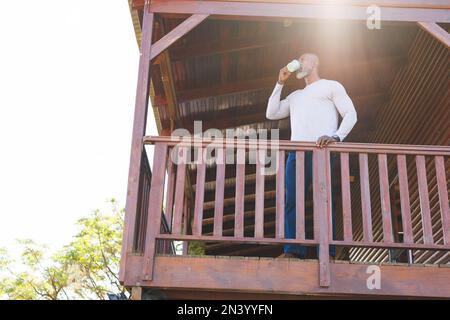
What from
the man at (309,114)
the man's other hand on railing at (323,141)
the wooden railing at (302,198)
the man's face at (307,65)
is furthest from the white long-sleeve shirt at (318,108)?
the wooden railing at (302,198)

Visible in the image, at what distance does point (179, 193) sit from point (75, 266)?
19178mm

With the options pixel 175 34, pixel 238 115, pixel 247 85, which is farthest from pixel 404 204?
pixel 238 115

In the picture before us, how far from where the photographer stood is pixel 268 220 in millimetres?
12914

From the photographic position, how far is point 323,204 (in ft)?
16.2

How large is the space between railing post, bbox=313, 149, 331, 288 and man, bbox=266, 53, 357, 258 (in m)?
0.16

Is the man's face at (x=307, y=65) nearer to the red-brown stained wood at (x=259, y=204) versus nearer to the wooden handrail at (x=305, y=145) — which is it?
the wooden handrail at (x=305, y=145)

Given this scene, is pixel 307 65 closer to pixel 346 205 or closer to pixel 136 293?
pixel 346 205

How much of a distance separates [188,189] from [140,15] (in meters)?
3.75

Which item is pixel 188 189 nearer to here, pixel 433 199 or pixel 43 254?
pixel 433 199

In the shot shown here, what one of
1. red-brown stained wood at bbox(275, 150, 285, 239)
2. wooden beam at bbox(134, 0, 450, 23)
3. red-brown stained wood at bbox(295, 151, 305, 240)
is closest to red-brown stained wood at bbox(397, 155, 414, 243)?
red-brown stained wood at bbox(295, 151, 305, 240)

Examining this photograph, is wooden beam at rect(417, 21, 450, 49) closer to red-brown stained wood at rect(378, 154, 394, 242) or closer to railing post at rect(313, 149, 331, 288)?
red-brown stained wood at rect(378, 154, 394, 242)

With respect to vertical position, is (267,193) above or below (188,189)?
above
